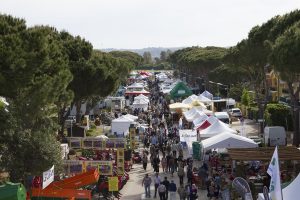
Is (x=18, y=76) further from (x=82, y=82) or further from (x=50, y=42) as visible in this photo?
(x=82, y=82)

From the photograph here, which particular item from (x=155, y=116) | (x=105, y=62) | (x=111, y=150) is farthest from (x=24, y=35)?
(x=155, y=116)

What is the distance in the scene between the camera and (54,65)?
2316cm

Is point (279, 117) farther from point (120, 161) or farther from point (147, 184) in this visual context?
point (147, 184)

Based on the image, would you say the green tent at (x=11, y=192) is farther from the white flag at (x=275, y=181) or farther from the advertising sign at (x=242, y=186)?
the white flag at (x=275, y=181)

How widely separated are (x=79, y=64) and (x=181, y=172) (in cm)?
1311

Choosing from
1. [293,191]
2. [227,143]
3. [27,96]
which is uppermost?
[27,96]

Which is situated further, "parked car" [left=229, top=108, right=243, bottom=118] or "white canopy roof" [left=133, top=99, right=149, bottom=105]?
"white canopy roof" [left=133, top=99, right=149, bottom=105]

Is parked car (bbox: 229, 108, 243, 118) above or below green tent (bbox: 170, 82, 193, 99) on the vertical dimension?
below

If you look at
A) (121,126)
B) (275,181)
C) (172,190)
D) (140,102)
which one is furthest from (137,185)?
(140,102)

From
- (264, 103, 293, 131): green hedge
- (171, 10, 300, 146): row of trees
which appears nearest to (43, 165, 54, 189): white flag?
(171, 10, 300, 146): row of trees

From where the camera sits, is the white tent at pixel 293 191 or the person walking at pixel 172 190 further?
the person walking at pixel 172 190

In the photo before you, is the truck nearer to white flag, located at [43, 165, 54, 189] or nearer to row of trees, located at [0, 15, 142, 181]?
row of trees, located at [0, 15, 142, 181]

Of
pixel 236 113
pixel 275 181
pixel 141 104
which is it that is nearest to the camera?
pixel 275 181

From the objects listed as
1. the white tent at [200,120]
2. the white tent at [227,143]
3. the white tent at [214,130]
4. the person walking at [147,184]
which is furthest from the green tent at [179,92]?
the person walking at [147,184]
